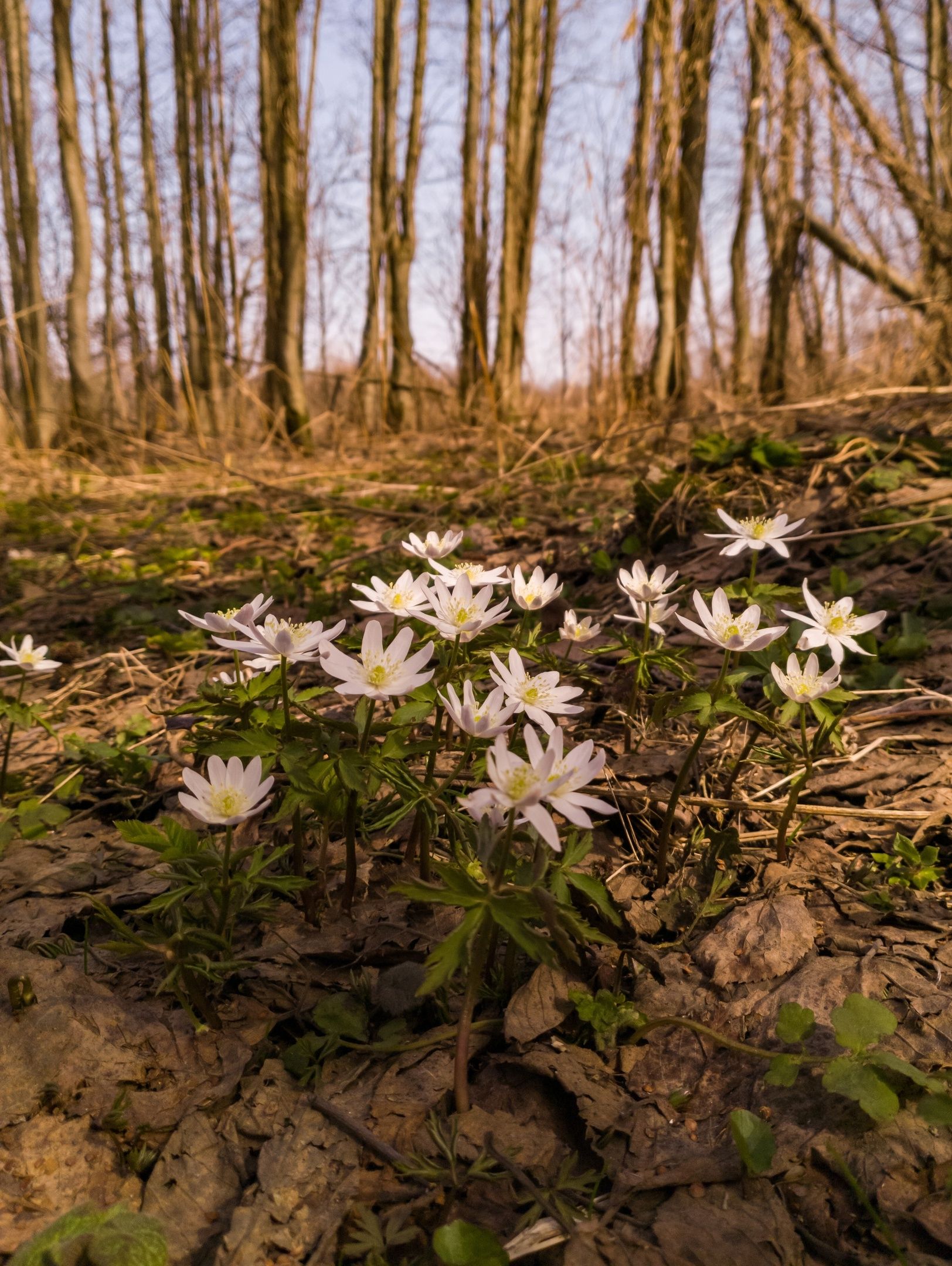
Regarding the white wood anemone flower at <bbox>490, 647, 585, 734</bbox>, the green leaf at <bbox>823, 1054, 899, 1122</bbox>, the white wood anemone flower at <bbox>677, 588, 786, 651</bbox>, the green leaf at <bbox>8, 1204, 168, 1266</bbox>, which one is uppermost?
the white wood anemone flower at <bbox>677, 588, 786, 651</bbox>

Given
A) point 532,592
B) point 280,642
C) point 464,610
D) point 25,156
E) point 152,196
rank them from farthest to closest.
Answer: point 152,196 < point 25,156 < point 532,592 < point 464,610 < point 280,642

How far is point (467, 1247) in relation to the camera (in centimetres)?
97

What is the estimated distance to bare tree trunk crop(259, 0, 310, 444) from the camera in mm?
8062

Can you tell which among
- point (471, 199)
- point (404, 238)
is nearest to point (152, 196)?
point (404, 238)

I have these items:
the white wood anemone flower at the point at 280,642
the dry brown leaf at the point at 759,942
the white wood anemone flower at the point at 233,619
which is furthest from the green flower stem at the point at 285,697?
the dry brown leaf at the point at 759,942

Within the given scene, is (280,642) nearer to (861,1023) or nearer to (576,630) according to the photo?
(576,630)

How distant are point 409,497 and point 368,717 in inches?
158

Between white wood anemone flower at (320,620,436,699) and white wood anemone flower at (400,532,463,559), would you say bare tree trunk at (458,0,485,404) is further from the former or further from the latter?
white wood anemone flower at (320,620,436,699)

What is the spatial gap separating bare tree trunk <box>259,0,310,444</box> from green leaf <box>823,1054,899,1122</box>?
24.7ft

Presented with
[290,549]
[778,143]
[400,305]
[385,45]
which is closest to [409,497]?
[290,549]

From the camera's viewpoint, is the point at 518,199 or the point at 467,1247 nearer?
the point at 467,1247

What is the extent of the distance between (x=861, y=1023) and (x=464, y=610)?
2.96 ft

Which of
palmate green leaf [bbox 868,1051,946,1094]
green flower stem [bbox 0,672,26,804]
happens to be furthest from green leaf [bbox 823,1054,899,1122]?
green flower stem [bbox 0,672,26,804]

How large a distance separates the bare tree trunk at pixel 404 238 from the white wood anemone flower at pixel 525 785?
810 centimetres
